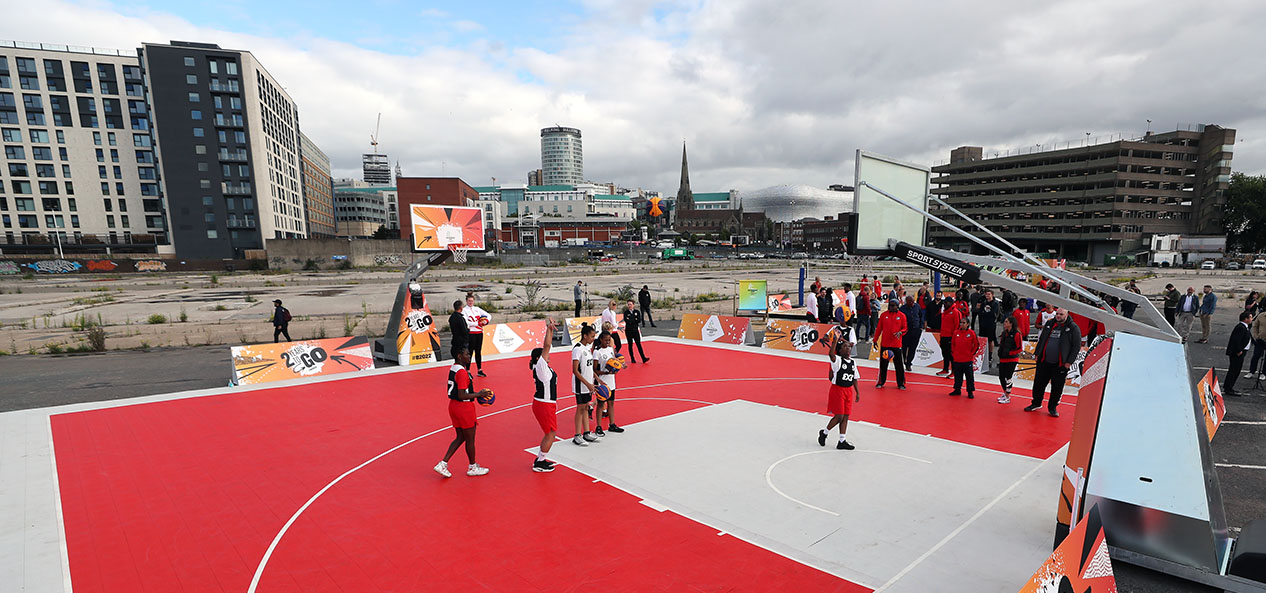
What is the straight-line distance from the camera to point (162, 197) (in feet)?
253

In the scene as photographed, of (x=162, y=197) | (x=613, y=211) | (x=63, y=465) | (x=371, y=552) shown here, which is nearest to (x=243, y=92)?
(x=162, y=197)

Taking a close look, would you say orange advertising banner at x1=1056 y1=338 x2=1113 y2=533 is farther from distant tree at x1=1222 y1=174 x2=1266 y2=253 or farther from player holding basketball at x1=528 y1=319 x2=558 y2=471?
distant tree at x1=1222 y1=174 x2=1266 y2=253

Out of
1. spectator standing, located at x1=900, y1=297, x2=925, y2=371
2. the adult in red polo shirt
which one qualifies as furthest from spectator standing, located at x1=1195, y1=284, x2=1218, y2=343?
the adult in red polo shirt

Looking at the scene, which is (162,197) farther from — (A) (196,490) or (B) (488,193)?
(B) (488,193)

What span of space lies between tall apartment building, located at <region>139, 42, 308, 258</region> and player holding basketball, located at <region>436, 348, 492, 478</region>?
84.1m

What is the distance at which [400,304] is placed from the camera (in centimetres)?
1672

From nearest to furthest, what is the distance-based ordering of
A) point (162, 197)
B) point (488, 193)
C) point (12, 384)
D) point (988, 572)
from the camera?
point (988, 572) → point (12, 384) → point (162, 197) → point (488, 193)

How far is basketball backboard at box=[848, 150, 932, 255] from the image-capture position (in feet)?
29.9

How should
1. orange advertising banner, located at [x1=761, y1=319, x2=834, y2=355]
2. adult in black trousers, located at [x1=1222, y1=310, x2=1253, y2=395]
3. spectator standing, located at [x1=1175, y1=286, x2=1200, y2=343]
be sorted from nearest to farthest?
1. adult in black trousers, located at [x1=1222, y1=310, x2=1253, y2=395]
2. orange advertising banner, located at [x1=761, y1=319, x2=834, y2=355]
3. spectator standing, located at [x1=1175, y1=286, x2=1200, y2=343]

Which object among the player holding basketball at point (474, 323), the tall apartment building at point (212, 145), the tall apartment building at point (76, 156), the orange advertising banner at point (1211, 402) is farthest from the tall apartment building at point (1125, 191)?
the tall apartment building at point (76, 156)

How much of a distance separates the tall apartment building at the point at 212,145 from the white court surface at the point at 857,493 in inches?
3354

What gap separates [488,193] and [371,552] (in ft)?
666

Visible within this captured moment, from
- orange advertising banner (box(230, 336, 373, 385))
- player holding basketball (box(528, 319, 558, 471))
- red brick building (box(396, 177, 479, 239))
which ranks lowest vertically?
orange advertising banner (box(230, 336, 373, 385))

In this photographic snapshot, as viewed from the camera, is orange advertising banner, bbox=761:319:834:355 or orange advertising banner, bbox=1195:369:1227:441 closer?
orange advertising banner, bbox=1195:369:1227:441
